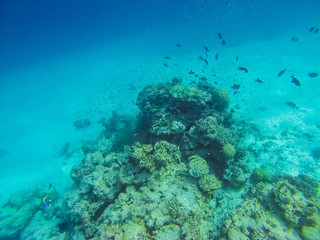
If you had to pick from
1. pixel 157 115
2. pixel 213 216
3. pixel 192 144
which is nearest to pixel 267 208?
pixel 213 216

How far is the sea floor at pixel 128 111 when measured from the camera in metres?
11.8

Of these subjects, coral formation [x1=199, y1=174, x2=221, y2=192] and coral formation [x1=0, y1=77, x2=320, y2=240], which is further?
coral formation [x1=199, y1=174, x2=221, y2=192]

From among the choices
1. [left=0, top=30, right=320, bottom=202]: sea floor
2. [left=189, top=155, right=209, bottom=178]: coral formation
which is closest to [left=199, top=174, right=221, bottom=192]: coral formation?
[left=189, top=155, right=209, bottom=178]: coral formation

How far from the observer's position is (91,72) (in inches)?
1649

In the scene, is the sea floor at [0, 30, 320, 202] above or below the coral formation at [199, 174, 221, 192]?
above

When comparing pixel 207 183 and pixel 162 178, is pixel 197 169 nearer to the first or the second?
pixel 207 183

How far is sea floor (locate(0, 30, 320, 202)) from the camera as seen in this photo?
11.8 metres

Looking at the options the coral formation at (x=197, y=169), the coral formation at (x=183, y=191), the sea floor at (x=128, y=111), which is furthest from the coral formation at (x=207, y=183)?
the sea floor at (x=128, y=111)

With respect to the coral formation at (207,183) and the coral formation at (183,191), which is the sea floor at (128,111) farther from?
the coral formation at (207,183)

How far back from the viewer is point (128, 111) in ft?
61.8

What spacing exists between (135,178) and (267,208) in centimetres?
451

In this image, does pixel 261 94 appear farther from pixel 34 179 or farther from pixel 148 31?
pixel 148 31

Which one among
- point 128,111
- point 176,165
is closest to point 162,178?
point 176,165

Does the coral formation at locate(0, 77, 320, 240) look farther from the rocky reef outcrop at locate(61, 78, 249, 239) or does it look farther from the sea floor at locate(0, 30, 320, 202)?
the sea floor at locate(0, 30, 320, 202)
